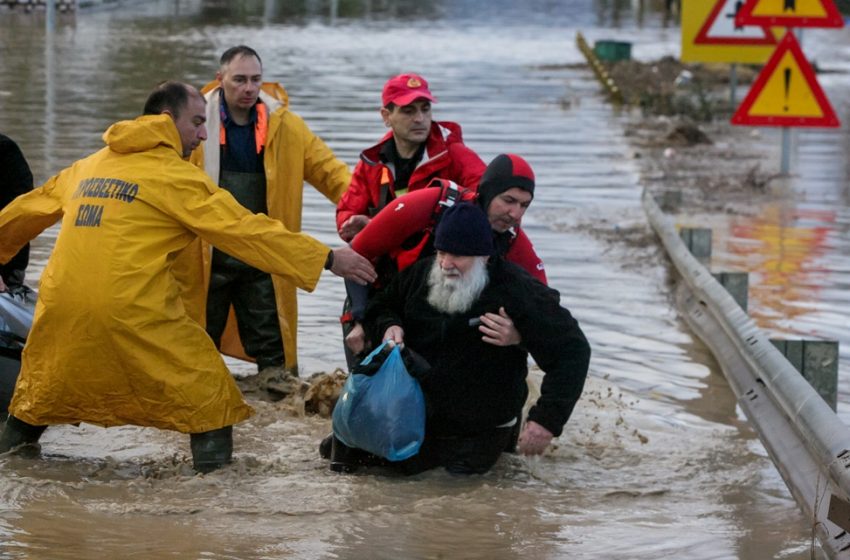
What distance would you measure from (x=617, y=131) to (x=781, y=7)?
23.3ft

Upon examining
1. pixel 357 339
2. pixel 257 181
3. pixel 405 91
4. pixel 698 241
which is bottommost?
pixel 698 241

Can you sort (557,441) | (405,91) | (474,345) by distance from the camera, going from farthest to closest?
1. (557,441)
2. (405,91)
3. (474,345)

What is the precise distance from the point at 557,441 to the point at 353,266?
63.1 inches

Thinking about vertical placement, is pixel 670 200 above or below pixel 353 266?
below

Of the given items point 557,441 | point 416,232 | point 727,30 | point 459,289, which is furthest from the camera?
point 727,30

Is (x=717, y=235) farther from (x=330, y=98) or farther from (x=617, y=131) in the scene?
(x=330, y=98)

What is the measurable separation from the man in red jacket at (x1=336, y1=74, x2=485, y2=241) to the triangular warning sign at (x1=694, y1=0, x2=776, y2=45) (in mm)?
11516

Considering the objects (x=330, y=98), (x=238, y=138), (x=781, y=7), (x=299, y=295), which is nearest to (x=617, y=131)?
(x=330, y=98)

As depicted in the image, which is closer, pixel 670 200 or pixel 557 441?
pixel 557 441

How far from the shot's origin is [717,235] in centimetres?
1442

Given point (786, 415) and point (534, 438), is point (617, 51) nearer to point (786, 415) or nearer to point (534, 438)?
point (786, 415)

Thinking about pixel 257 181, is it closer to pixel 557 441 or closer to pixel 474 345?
pixel 557 441

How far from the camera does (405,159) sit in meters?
8.18

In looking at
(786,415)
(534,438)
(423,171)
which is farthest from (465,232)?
(786,415)
